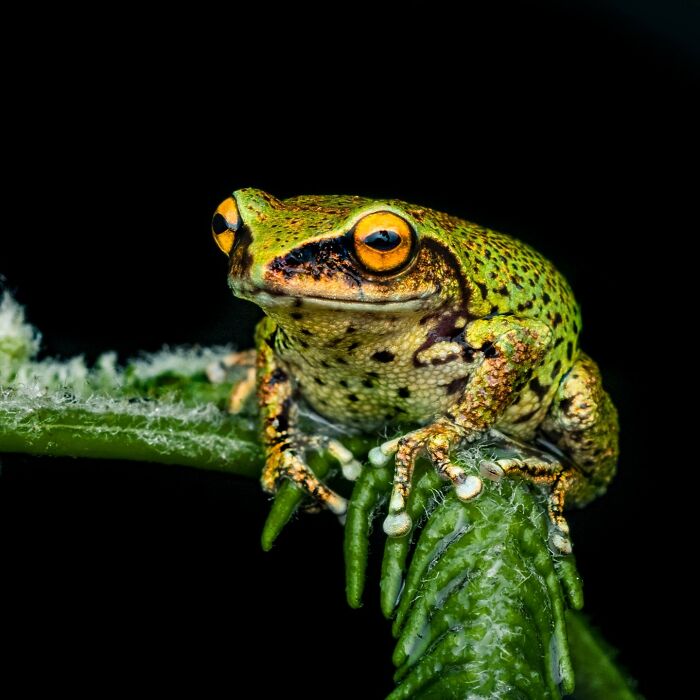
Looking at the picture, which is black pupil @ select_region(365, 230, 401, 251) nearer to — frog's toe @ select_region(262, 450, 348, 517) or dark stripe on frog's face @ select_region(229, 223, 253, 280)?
dark stripe on frog's face @ select_region(229, 223, 253, 280)

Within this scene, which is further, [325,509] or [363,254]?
[325,509]

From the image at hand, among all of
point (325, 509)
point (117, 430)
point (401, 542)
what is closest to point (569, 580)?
point (401, 542)

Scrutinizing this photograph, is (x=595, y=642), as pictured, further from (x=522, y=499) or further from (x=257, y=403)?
(x=257, y=403)

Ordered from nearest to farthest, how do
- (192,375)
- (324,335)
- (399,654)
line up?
(399,654), (324,335), (192,375)

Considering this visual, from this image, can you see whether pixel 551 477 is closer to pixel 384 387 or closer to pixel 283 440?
pixel 384 387

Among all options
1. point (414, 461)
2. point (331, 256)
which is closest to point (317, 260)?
point (331, 256)

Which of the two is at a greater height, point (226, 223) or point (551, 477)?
point (226, 223)

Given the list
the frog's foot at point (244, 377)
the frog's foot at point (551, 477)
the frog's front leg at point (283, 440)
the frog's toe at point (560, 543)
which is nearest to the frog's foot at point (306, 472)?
the frog's front leg at point (283, 440)

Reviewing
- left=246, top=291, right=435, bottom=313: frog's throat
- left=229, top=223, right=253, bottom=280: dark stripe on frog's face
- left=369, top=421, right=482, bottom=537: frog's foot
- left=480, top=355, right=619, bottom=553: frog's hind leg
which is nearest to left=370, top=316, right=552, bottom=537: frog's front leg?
left=369, top=421, right=482, bottom=537: frog's foot

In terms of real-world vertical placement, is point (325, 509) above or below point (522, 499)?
below
